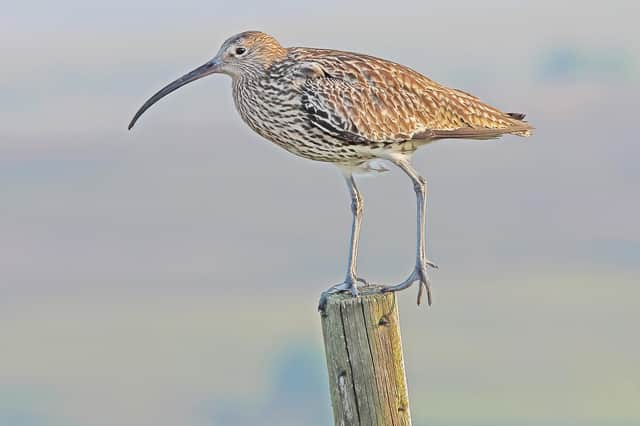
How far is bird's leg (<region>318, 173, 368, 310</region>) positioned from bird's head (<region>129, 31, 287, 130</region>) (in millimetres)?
1199

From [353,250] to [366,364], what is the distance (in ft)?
7.09

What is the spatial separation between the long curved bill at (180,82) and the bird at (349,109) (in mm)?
11

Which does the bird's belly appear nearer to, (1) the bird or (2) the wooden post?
(1) the bird

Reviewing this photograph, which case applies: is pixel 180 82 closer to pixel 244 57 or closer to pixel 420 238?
pixel 244 57

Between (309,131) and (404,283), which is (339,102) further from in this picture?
(404,283)

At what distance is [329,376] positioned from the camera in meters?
Result: 7.37

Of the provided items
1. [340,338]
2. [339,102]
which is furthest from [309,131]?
[340,338]

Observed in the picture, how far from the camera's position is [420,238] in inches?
358

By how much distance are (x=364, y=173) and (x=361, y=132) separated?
57 centimetres

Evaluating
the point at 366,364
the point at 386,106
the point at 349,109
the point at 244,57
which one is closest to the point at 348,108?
the point at 349,109

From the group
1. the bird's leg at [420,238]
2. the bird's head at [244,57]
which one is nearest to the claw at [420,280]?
the bird's leg at [420,238]

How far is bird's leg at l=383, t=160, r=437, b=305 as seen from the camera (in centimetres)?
884

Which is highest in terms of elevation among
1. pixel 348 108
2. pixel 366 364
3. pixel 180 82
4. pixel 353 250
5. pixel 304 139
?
pixel 180 82

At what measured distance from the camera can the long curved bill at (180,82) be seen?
383 inches
